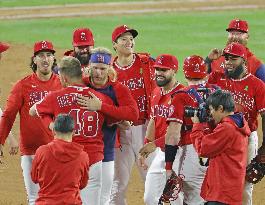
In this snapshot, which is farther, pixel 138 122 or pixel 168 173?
pixel 138 122

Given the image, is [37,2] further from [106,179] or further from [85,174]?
[85,174]

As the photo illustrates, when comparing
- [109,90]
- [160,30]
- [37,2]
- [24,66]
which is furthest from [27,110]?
[37,2]

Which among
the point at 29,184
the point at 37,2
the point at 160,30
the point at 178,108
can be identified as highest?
the point at 37,2

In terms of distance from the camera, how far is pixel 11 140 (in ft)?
27.9

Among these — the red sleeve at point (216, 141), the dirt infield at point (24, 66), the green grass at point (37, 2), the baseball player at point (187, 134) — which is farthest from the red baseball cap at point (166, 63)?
the green grass at point (37, 2)

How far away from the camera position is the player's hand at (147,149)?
800cm

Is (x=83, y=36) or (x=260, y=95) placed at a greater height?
(x=83, y=36)

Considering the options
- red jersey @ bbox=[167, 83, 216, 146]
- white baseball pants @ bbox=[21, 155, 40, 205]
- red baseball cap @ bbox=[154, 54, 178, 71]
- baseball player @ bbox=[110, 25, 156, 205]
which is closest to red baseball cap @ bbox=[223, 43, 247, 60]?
red baseball cap @ bbox=[154, 54, 178, 71]

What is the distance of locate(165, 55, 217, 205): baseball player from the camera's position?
7387 millimetres

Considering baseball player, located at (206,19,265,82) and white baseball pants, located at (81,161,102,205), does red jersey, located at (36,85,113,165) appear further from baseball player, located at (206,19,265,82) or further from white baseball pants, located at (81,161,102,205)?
baseball player, located at (206,19,265,82)

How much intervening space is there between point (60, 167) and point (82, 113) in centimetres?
81

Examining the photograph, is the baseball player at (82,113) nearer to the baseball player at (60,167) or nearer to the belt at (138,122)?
the baseball player at (60,167)

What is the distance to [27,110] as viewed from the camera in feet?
26.9

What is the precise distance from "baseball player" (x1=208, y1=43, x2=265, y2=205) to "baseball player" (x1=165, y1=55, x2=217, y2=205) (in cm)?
40
